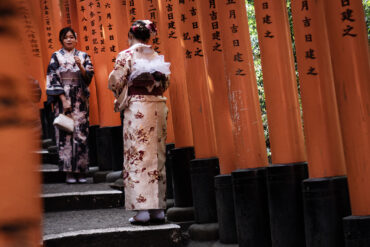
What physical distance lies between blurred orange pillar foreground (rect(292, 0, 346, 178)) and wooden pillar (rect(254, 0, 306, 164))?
1.13 feet

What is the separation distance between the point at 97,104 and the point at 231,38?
5.64 m

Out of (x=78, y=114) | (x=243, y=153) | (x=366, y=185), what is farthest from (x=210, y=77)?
(x=78, y=114)

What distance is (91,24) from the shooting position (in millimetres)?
10023

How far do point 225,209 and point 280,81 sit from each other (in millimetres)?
1436

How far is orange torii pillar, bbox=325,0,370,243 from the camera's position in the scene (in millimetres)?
3777

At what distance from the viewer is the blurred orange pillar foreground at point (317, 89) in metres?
4.27

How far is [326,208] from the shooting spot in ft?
13.4

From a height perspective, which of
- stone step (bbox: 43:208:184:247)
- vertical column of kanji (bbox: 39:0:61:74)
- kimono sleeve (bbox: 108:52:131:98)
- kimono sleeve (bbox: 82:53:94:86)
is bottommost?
stone step (bbox: 43:208:184:247)

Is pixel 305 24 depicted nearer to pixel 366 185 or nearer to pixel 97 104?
pixel 366 185

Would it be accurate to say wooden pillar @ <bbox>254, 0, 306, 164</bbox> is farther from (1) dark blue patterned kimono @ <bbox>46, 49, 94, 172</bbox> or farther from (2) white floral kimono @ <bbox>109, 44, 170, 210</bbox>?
(1) dark blue patterned kimono @ <bbox>46, 49, 94, 172</bbox>

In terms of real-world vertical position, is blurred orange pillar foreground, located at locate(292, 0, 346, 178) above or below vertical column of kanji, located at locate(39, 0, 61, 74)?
below

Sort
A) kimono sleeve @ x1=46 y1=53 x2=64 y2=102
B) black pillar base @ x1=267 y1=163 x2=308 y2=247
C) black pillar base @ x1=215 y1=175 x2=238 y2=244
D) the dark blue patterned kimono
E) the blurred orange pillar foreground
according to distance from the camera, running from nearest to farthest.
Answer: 1. the blurred orange pillar foreground
2. black pillar base @ x1=267 y1=163 x2=308 y2=247
3. black pillar base @ x1=215 y1=175 x2=238 y2=244
4. kimono sleeve @ x1=46 y1=53 x2=64 y2=102
5. the dark blue patterned kimono

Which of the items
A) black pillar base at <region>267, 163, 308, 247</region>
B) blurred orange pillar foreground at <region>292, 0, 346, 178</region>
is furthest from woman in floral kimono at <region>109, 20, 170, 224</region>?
blurred orange pillar foreground at <region>292, 0, 346, 178</region>

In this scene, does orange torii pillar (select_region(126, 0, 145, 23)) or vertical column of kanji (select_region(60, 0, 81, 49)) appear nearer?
orange torii pillar (select_region(126, 0, 145, 23))
